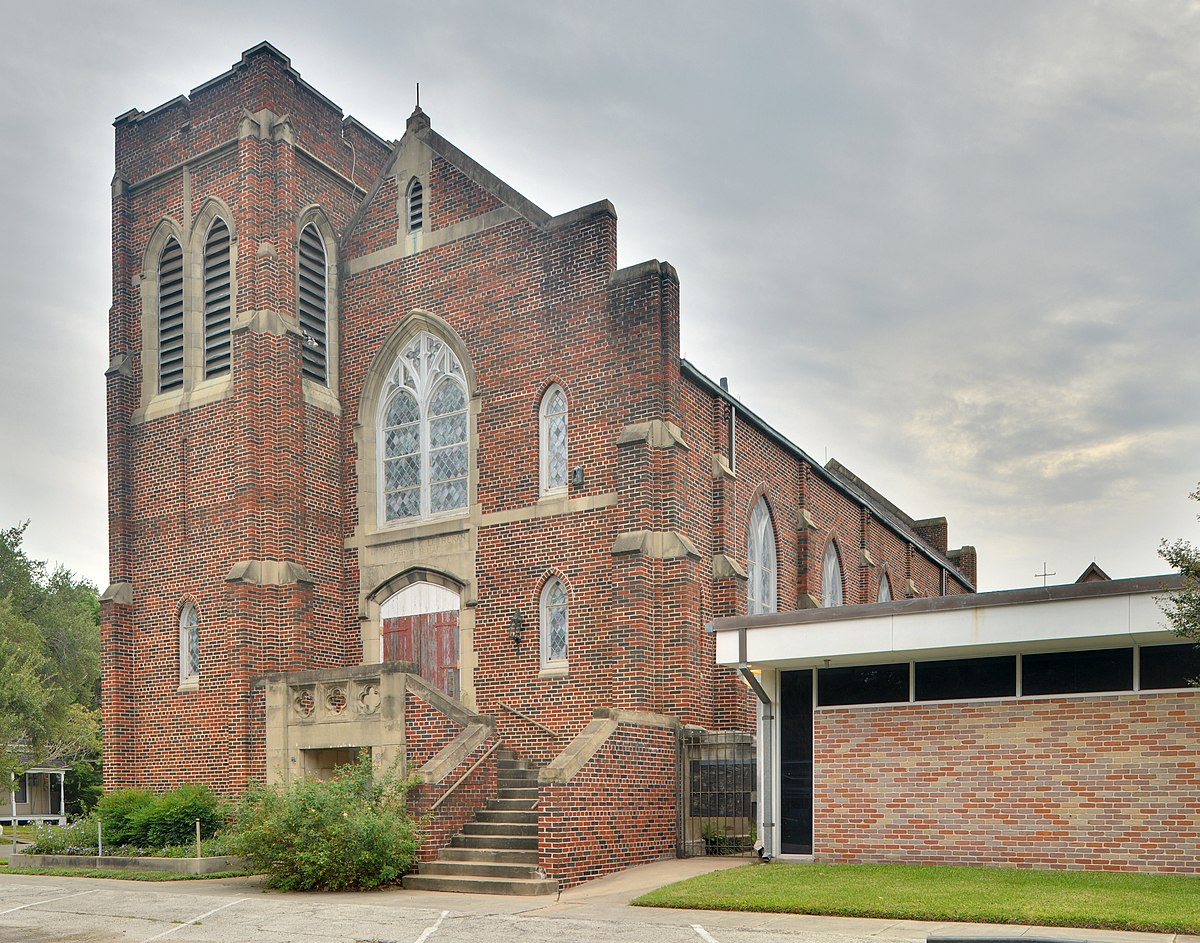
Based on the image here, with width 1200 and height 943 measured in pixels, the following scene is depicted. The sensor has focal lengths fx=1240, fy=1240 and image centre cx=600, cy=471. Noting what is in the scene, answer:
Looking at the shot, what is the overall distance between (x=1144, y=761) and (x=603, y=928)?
717cm

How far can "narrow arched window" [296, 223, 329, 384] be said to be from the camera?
24.7 meters

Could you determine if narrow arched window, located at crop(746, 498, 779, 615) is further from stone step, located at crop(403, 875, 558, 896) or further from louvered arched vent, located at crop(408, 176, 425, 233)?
stone step, located at crop(403, 875, 558, 896)

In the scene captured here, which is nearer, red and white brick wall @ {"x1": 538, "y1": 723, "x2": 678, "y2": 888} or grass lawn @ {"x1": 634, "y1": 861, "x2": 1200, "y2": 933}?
grass lawn @ {"x1": 634, "y1": 861, "x2": 1200, "y2": 933}

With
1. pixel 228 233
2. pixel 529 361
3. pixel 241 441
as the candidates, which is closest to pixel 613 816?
pixel 529 361

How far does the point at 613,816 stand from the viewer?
58.0 feet

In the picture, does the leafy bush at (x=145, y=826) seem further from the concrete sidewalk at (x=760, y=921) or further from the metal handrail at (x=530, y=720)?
the concrete sidewalk at (x=760, y=921)

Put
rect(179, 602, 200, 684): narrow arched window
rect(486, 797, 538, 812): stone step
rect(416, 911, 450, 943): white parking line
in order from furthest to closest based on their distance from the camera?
1. rect(179, 602, 200, 684): narrow arched window
2. rect(486, 797, 538, 812): stone step
3. rect(416, 911, 450, 943): white parking line

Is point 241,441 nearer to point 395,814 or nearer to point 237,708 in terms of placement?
point 237,708

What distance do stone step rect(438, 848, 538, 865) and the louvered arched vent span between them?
40.7 ft

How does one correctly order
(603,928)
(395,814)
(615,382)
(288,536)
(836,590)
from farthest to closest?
(836,590), (288,536), (615,382), (395,814), (603,928)

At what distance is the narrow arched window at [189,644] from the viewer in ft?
78.0

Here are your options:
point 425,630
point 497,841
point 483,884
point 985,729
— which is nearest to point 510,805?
Answer: point 497,841

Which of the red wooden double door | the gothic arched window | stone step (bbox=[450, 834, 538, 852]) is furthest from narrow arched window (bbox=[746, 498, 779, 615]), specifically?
stone step (bbox=[450, 834, 538, 852])

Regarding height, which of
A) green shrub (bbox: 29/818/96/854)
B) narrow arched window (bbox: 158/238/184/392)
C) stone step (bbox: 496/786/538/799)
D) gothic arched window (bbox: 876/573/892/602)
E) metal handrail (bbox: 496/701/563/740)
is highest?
narrow arched window (bbox: 158/238/184/392)
